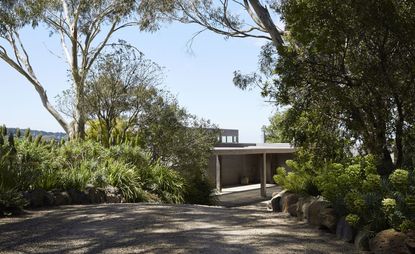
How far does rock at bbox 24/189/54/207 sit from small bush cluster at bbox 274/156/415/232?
4.55 meters

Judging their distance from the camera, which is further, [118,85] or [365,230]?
[118,85]

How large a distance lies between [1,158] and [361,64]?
6.10 meters

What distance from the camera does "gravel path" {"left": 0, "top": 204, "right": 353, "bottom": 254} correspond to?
15.7 ft

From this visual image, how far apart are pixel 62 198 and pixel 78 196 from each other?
1.33 feet

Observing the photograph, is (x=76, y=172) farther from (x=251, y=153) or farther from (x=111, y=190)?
(x=251, y=153)

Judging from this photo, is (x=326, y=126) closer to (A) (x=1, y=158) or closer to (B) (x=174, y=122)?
(A) (x=1, y=158)

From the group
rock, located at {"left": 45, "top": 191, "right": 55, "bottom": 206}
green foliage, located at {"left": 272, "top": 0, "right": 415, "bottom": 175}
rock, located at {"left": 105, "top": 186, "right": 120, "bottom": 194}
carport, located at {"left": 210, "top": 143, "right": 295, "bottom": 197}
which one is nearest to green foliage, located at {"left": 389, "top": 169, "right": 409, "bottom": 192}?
green foliage, located at {"left": 272, "top": 0, "right": 415, "bottom": 175}

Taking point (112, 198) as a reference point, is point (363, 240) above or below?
below

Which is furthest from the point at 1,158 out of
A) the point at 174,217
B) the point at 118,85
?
the point at 118,85

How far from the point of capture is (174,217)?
20.6 feet

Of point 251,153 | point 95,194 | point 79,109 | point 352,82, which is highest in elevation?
point 79,109

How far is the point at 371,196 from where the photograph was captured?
4.93 meters

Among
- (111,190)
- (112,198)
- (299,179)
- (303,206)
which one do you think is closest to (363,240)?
(303,206)

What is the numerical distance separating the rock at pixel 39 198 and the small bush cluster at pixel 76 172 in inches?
6.4
